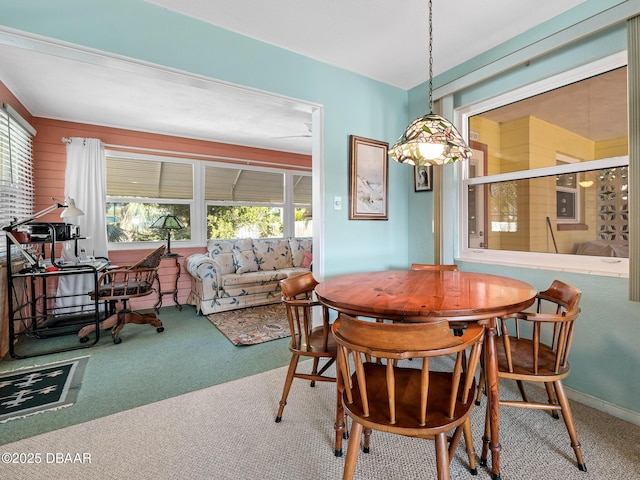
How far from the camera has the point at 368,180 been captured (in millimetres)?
3057

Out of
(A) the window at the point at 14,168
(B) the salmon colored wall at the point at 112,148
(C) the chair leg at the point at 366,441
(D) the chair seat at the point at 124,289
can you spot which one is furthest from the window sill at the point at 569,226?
(A) the window at the point at 14,168

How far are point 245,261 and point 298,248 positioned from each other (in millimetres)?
995

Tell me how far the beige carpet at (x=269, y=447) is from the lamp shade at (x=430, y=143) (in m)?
1.57

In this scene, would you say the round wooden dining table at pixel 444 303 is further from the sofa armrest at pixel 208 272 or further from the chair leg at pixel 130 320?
the sofa armrest at pixel 208 272

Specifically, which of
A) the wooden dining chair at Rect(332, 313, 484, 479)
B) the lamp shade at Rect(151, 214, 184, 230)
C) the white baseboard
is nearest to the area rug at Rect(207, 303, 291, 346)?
the lamp shade at Rect(151, 214, 184, 230)

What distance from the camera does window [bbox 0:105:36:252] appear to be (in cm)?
307

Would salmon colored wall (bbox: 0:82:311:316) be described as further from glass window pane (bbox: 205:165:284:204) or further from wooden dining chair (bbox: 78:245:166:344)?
wooden dining chair (bbox: 78:245:166:344)

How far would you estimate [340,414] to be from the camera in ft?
5.14

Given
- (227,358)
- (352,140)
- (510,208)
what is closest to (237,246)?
(227,358)

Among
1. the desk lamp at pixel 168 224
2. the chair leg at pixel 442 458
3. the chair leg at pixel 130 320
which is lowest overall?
the chair leg at pixel 130 320

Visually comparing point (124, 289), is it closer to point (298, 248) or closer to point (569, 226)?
point (298, 248)

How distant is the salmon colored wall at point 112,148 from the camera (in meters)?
3.97

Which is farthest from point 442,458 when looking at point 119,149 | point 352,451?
point 119,149

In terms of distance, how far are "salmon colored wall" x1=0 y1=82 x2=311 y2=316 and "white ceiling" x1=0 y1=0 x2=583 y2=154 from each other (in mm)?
156
